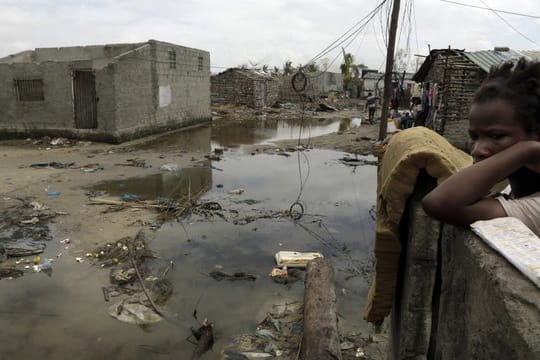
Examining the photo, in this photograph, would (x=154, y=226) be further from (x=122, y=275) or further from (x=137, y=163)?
(x=137, y=163)

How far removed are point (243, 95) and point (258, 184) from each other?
20.8 metres

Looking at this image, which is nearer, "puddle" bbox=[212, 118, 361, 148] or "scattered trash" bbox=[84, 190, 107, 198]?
"scattered trash" bbox=[84, 190, 107, 198]

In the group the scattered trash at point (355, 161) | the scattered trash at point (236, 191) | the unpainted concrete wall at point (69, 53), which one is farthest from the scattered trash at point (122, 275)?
the unpainted concrete wall at point (69, 53)

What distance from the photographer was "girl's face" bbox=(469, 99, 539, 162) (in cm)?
122

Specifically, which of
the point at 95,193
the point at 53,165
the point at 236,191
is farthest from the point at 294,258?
the point at 53,165

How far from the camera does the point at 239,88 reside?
28484 millimetres

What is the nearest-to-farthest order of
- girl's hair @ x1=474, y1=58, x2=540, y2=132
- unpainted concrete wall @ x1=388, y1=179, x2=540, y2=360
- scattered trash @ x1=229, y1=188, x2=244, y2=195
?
unpainted concrete wall @ x1=388, y1=179, x2=540, y2=360 < girl's hair @ x1=474, y1=58, x2=540, y2=132 < scattered trash @ x1=229, y1=188, x2=244, y2=195

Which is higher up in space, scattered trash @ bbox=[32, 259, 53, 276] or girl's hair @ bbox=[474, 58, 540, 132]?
girl's hair @ bbox=[474, 58, 540, 132]

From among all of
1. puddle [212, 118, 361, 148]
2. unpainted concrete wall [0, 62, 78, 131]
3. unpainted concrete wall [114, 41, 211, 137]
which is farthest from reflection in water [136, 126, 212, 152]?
unpainted concrete wall [0, 62, 78, 131]

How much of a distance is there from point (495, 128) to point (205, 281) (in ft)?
13.0

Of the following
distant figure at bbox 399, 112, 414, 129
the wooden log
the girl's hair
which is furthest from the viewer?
distant figure at bbox 399, 112, 414, 129

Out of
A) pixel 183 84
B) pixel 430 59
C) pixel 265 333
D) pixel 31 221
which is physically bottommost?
pixel 265 333

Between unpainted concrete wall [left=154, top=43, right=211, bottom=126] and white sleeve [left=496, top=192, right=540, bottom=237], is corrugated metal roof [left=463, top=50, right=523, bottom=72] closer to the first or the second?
white sleeve [left=496, top=192, right=540, bottom=237]

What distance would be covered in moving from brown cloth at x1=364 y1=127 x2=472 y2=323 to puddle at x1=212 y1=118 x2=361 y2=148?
36.0 feet
